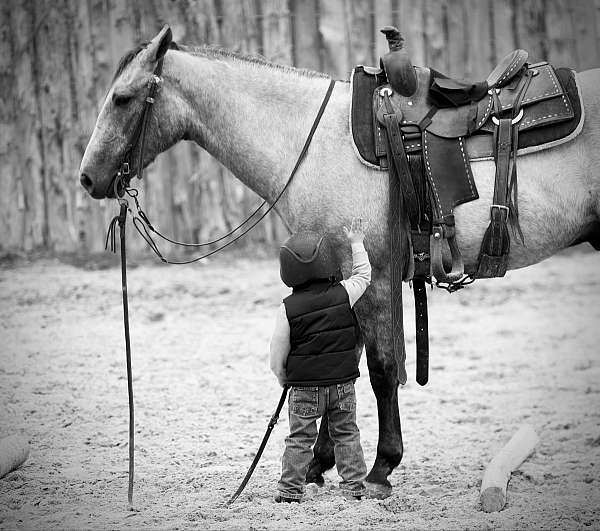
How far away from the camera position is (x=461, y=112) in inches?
145

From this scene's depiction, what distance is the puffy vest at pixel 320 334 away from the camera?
3.48 meters

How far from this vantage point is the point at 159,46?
12.1ft

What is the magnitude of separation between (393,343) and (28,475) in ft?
6.46

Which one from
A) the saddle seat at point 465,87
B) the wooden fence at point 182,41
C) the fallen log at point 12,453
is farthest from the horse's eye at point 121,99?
the wooden fence at point 182,41

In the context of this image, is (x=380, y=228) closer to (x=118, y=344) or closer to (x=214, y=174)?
(x=118, y=344)

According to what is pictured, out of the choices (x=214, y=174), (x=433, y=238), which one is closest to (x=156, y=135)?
(x=433, y=238)

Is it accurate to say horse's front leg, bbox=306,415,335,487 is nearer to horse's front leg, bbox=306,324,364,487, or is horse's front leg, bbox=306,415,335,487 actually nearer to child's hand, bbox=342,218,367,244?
horse's front leg, bbox=306,324,364,487

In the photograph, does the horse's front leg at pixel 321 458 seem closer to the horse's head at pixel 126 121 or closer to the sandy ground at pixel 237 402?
the sandy ground at pixel 237 402

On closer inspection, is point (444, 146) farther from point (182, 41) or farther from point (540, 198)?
point (182, 41)

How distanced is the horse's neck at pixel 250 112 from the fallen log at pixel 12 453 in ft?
5.92

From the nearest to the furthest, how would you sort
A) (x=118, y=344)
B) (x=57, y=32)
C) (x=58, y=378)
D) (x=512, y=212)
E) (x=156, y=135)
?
(x=512, y=212) < (x=156, y=135) < (x=58, y=378) < (x=118, y=344) < (x=57, y=32)

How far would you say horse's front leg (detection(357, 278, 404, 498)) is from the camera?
12.1ft

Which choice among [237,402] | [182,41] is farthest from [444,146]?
[182,41]

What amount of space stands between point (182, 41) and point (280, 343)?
6.23 m
